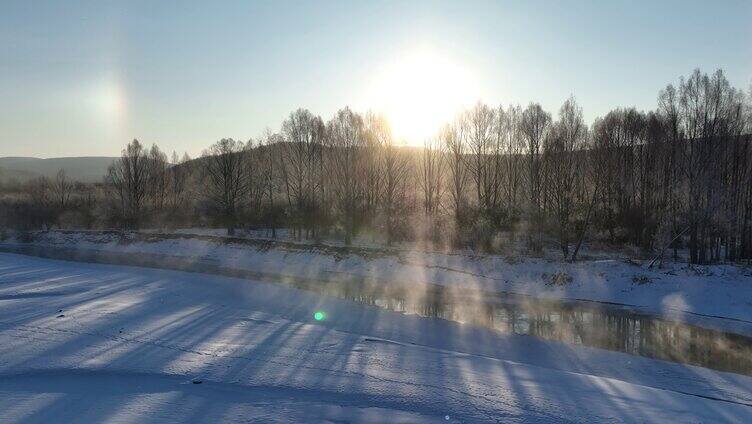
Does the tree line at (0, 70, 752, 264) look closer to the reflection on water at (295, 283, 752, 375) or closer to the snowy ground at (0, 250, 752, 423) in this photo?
the reflection on water at (295, 283, 752, 375)

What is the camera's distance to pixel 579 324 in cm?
1834

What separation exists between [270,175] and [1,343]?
50.2 metres

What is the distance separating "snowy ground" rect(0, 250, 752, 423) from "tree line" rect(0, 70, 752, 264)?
15759 mm

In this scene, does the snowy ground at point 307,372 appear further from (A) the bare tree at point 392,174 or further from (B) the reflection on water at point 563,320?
(A) the bare tree at point 392,174

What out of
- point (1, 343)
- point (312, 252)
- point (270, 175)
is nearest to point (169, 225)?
point (270, 175)

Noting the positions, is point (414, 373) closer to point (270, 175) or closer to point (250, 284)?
point (250, 284)

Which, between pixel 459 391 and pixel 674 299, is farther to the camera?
pixel 674 299

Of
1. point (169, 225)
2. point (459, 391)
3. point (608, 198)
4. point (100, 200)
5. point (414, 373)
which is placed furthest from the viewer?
point (100, 200)

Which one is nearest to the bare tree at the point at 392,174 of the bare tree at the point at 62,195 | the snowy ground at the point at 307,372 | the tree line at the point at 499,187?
the tree line at the point at 499,187

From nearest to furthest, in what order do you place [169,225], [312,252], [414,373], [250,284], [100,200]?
[414,373] < [250,284] < [312,252] < [169,225] < [100,200]

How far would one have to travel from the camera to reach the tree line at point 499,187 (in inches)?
1250

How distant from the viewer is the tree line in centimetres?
3175

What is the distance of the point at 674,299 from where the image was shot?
21969 millimetres

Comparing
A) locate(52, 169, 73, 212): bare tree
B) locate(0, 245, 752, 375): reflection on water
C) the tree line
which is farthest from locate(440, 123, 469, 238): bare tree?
locate(52, 169, 73, 212): bare tree
